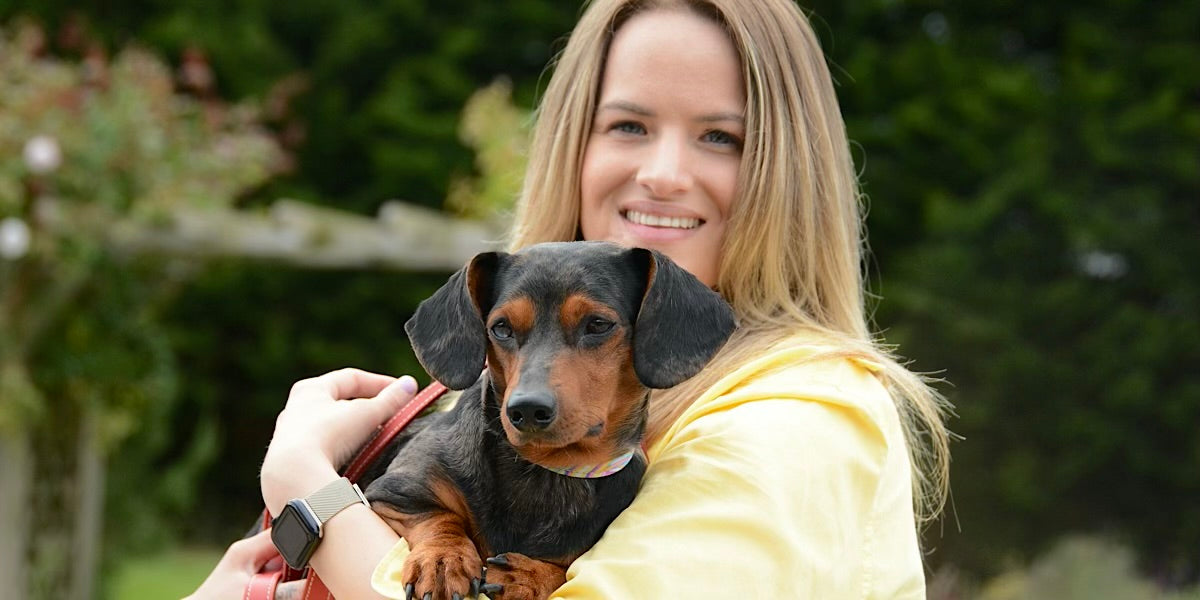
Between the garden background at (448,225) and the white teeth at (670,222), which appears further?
the garden background at (448,225)

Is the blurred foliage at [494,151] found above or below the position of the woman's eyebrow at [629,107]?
below

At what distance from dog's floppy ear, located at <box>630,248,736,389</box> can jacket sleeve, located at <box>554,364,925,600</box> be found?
0.30 feet

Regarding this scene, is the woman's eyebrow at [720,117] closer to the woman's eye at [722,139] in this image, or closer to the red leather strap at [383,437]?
Result: the woman's eye at [722,139]

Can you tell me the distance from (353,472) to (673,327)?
0.70m

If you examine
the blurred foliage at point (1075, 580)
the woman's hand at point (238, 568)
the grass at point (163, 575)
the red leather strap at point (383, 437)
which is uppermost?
the red leather strap at point (383, 437)

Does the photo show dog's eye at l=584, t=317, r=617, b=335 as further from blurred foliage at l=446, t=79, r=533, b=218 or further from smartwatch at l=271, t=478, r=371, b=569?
blurred foliage at l=446, t=79, r=533, b=218

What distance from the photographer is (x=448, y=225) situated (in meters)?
6.80

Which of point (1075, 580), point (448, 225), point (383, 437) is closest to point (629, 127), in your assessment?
point (383, 437)

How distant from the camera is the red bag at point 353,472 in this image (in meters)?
2.07

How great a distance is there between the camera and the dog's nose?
73.5 inches

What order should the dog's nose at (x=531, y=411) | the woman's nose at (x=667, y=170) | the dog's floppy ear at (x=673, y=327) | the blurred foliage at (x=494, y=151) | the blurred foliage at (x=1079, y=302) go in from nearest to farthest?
1. the dog's nose at (x=531, y=411)
2. the dog's floppy ear at (x=673, y=327)
3. the woman's nose at (x=667, y=170)
4. the blurred foliage at (x=494, y=151)
5. the blurred foliage at (x=1079, y=302)

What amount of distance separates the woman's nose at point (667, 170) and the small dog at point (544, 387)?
0.35 metres

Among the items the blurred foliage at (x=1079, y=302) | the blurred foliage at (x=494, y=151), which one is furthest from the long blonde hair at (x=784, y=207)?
the blurred foliage at (x=1079, y=302)

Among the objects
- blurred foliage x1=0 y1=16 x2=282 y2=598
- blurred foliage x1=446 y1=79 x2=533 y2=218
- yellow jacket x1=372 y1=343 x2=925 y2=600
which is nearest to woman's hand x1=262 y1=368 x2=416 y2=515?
yellow jacket x1=372 y1=343 x2=925 y2=600
